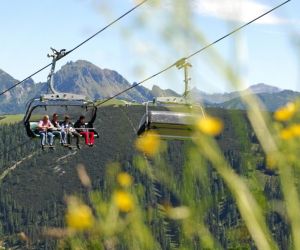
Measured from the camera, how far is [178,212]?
1.96m

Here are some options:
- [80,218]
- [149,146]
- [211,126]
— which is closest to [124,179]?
[149,146]

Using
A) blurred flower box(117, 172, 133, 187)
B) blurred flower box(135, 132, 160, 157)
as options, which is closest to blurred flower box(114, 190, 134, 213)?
blurred flower box(117, 172, 133, 187)

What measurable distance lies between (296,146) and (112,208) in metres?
0.58

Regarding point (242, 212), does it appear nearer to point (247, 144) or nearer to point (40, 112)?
point (247, 144)

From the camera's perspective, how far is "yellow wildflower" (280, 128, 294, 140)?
6.33 ft

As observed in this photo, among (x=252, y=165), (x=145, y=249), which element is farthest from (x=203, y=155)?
(x=145, y=249)

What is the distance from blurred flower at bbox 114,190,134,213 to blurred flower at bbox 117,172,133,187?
27mm

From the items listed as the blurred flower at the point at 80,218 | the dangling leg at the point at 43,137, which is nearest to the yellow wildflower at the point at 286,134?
the blurred flower at the point at 80,218

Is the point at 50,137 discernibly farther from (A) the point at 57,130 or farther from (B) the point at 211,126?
(B) the point at 211,126

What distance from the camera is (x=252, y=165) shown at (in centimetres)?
207

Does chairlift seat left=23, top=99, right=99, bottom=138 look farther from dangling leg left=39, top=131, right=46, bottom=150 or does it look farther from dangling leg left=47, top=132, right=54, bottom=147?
dangling leg left=47, top=132, right=54, bottom=147

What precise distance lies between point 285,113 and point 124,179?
515 millimetres

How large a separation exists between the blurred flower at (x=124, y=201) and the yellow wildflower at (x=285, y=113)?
0.48 metres

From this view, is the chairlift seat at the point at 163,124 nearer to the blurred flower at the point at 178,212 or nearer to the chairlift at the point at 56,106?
the chairlift at the point at 56,106
